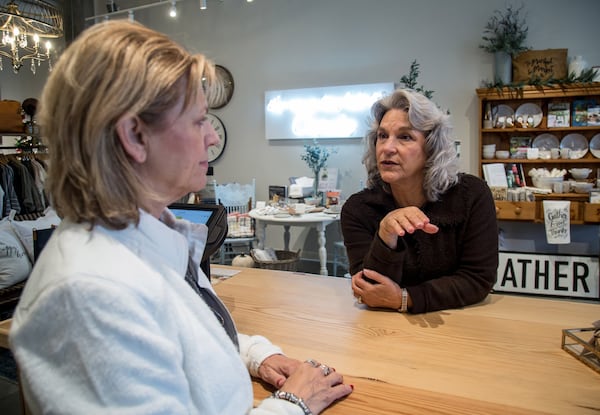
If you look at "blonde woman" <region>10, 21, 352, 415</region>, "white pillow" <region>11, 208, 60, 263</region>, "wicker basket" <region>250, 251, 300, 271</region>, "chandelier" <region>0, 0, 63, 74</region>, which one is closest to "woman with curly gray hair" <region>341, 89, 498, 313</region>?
"blonde woman" <region>10, 21, 352, 415</region>

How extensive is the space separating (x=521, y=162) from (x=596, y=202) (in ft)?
2.44

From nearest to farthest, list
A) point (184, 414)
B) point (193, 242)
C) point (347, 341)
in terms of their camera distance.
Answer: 1. point (184, 414)
2. point (193, 242)
3. point (347, 341)

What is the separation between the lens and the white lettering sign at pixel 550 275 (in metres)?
3.65

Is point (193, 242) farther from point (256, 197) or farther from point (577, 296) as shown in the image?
point (256, 197)

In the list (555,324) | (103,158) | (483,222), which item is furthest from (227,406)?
(483,222)

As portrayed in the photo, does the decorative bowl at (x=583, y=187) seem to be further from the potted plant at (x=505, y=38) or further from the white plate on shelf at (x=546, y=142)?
the potted plant at (x=505, y=38)

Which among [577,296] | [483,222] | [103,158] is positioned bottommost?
[577,296]

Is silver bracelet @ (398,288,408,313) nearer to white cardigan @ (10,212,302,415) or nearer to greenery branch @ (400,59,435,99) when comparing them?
white cardigan @ (10,212,302,415)

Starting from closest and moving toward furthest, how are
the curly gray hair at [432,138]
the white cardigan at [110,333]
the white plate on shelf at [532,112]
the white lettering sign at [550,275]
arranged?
1. the white cardigan at [110,333]
2. the curly gray hair at [432,138]
3. the white lettering sign at [550,275]
4. the white plate on shelf at [532,112]

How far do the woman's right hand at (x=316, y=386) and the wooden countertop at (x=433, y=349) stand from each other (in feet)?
0.07

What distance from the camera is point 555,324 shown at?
3.68 feet

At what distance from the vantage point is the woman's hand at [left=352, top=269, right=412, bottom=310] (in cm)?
124

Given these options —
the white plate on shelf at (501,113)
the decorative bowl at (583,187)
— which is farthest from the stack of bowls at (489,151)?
the decorative bowl at (583,187)

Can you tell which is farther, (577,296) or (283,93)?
(283,93)
